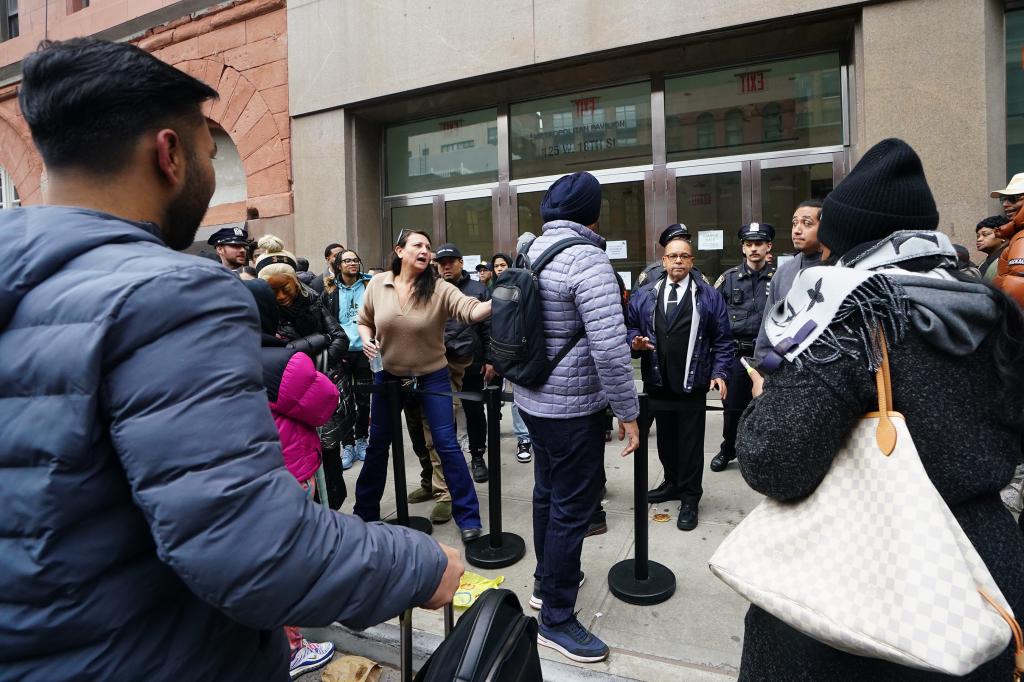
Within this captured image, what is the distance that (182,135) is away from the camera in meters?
1.23

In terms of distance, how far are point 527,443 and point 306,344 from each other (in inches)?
117

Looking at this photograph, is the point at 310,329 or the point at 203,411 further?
the point at 310,329

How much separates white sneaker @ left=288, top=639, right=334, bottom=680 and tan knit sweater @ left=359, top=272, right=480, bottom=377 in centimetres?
175

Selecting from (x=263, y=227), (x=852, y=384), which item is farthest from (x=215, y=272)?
(x=263, y=227)

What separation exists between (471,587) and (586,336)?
1587 mm

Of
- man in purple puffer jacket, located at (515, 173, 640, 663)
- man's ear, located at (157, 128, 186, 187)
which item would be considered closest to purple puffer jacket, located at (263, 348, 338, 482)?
man in purple puffer jacket, located at (515, 173, 640, 663)

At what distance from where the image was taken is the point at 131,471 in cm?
94

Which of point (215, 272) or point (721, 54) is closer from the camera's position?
point (215, 272)

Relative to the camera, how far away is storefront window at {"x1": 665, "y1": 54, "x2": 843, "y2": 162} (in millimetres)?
7586

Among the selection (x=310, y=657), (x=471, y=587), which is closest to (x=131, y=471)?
(x=310, y=657)

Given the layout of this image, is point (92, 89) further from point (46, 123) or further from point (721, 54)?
point (721, 54)

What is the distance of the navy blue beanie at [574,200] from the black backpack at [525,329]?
0.18 m

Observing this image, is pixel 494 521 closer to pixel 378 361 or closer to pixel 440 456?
pixel 440 456

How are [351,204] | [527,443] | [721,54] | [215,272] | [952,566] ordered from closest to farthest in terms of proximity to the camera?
[215,272] < [952,566] < [527,443] < [721,54] < [351,204]
